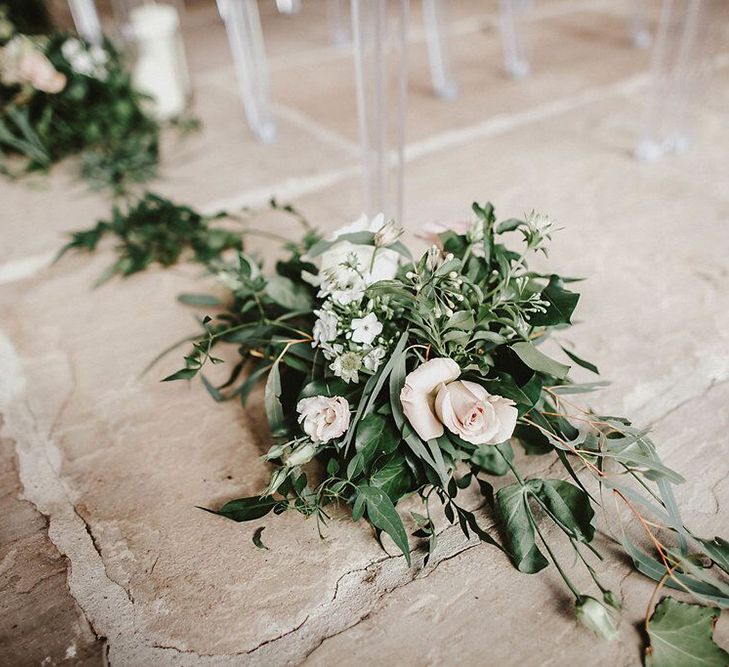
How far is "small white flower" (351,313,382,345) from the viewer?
78 centimetres

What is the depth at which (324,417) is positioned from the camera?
759mm

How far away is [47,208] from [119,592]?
126 cm

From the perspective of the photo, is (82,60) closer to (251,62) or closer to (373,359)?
(251,62)

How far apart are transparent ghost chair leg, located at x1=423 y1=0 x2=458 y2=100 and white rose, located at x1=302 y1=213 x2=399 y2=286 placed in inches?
62.6

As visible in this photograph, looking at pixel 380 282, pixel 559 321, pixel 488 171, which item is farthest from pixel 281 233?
pixel 559 321

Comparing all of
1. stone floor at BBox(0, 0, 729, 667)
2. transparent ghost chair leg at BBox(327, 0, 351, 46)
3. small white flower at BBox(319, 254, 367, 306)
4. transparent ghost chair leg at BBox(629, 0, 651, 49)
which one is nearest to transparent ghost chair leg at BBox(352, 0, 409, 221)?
stone floor at BBox(0, 0, 729, 667)

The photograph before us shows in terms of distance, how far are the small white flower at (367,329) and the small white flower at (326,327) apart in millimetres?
28

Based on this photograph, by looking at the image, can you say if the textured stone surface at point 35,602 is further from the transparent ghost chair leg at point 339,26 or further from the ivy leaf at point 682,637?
the transparent ghost chair leg at point 339,26

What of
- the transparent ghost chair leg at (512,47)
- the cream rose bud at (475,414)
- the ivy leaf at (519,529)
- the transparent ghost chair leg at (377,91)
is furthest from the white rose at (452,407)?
the transparent ghost chair leg at (512,47)

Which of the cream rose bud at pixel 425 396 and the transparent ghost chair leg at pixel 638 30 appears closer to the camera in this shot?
the cream rose bud at pixel 425 396

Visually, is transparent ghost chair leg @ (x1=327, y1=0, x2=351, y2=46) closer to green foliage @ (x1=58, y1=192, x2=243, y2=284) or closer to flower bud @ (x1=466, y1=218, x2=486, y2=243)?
green foliage @ (x1=58, y1=192, x2=243, y2=284)

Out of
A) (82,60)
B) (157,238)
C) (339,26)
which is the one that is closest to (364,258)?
(157,238)

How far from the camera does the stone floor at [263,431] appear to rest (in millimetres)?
716

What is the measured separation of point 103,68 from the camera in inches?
76.0
